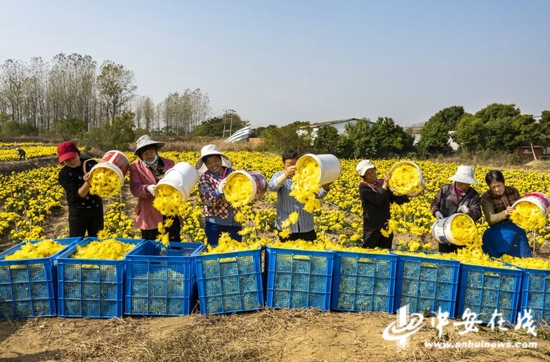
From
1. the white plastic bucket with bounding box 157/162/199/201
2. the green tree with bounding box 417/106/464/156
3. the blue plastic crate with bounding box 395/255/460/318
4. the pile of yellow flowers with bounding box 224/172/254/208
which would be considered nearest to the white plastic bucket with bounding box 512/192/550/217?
the blue plastic crate with bounding box 395/255/460/318

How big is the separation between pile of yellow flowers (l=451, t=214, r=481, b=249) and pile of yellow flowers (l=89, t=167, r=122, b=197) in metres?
3.74

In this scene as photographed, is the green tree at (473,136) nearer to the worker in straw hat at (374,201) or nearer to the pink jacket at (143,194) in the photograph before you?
the worker in straw hat at (374,201)

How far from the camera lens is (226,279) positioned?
3.93 m

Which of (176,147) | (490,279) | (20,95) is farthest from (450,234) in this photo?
(20,95)

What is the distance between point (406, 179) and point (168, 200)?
8.94 ft

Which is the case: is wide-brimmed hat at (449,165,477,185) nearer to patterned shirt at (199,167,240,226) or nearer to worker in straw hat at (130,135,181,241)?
patterned shirt at (199,167,240,226)

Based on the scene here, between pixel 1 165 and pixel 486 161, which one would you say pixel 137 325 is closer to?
pixel 1 165

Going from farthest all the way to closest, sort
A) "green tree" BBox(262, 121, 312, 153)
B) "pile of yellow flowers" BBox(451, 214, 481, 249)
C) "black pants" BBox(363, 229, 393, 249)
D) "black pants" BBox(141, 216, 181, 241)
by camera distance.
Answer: "green tree" BBox(262, 121, 312, 153) → "black pants" BBox(363, 229, 393, 249) → "black pants" BBox(141, 216, 181, 241) → "pile of yellow flowers" BBox(451, 214, 481, 249)

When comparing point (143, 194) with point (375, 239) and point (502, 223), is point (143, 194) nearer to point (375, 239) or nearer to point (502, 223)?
point (375, 239)

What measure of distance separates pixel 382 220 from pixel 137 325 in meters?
3.14

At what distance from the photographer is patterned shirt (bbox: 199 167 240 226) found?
4828 millimetres

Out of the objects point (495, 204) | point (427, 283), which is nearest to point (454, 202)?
point (495, 204)

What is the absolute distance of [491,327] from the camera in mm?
3916

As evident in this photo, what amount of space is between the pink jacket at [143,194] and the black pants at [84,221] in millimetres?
645
